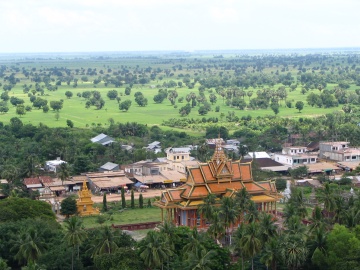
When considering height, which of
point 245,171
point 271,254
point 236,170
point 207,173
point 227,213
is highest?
point 207,173

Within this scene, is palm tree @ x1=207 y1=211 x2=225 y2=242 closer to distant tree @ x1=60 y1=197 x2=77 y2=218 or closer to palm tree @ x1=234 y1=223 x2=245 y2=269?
palm tree @ x1=234 y1=223 x2=245 y2=269

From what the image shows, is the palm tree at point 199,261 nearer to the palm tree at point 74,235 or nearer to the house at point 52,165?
the palm tree at point 74,235

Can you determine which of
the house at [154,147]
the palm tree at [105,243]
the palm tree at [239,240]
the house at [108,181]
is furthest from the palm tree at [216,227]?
the house at [154,147]

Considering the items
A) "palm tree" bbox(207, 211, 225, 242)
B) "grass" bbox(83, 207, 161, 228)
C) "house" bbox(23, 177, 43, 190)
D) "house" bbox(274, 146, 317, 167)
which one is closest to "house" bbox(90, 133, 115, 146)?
"house" bbox(23, 177, 43, 190)

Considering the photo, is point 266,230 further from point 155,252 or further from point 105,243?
point 105,243

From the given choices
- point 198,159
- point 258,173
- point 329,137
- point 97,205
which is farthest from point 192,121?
point 97,205

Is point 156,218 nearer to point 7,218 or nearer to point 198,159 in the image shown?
point 7,218

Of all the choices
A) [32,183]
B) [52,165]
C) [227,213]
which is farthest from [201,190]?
[52,165]
